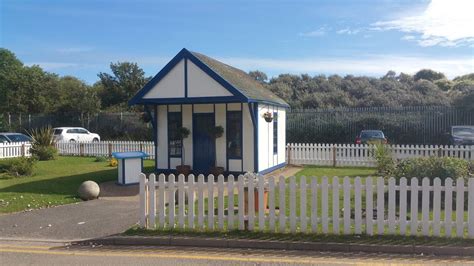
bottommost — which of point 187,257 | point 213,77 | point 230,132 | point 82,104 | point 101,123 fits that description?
point 187,257

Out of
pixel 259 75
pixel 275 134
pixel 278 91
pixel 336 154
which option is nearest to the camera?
pixel 275 134

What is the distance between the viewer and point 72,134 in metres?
31.8

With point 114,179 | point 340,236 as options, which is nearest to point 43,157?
point 114,179

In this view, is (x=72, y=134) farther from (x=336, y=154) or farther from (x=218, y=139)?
(x=336, y=154)

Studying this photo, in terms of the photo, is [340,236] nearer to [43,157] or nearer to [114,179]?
[114,179]

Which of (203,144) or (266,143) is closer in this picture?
(203,144)

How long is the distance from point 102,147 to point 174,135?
33.3 ft

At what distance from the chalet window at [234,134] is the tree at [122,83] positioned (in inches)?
1335

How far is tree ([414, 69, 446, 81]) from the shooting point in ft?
185

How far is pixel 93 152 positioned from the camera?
2523 cm

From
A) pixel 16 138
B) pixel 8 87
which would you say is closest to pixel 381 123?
pixel 16 138

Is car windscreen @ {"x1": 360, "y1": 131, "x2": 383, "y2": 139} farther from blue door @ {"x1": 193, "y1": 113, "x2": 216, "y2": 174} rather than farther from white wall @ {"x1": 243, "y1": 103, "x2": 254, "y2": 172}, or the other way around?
blue door @ {"x1": 193, "y1": 113, "x2": 216, "y2": 174}

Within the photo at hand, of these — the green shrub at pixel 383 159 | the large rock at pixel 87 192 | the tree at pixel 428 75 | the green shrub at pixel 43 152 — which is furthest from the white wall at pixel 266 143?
the tree at pixel 428 75

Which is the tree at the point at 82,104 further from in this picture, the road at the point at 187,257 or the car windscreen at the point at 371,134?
the road at the point at 187,257
